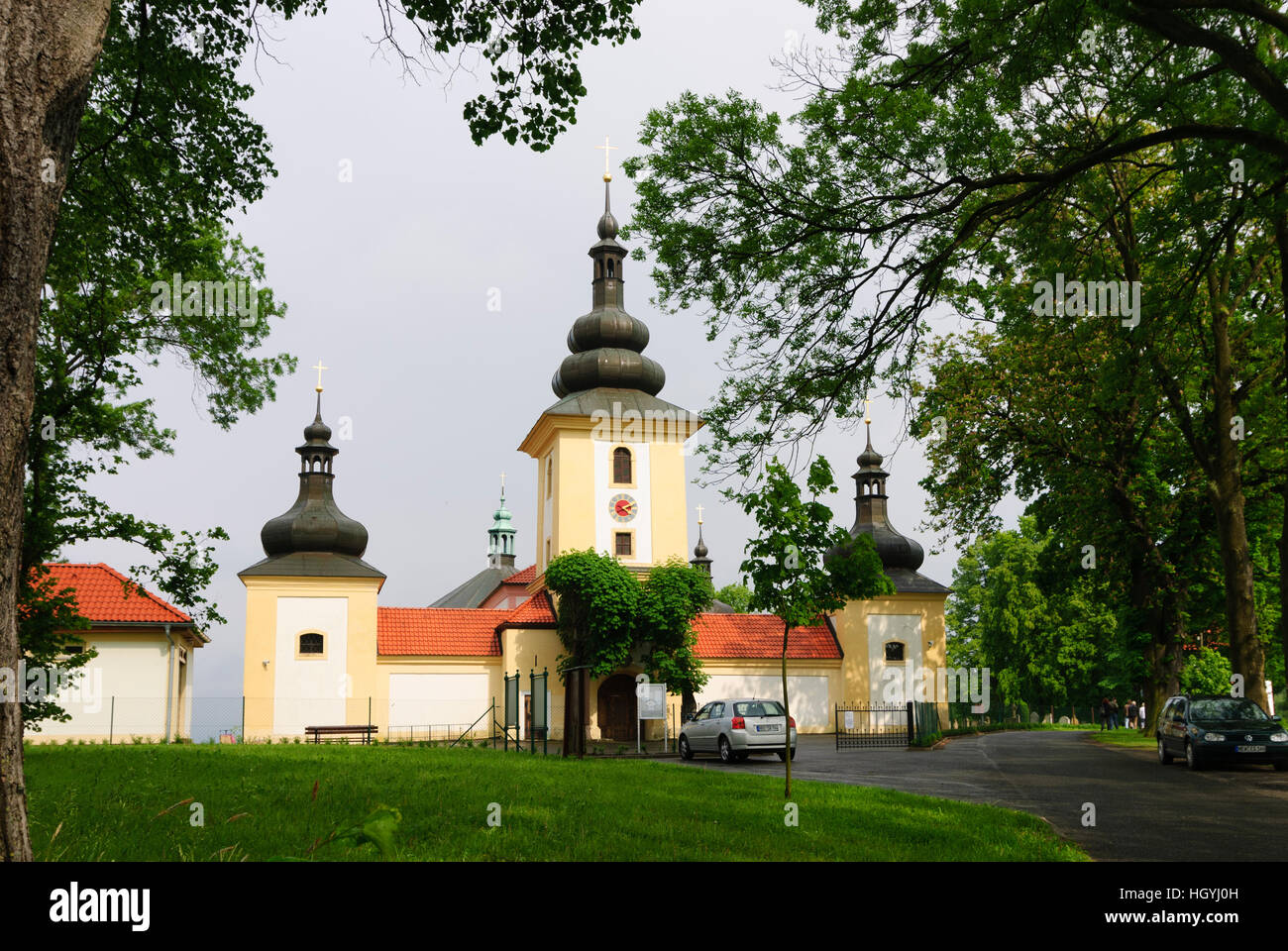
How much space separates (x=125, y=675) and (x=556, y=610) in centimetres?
1496

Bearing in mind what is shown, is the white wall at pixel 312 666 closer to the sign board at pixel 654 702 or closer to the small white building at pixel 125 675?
the small white building at pixel 125 675

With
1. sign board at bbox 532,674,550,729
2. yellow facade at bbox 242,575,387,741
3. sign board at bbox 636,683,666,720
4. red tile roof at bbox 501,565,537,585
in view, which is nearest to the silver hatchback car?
sign board at bbox 532,674,550,729

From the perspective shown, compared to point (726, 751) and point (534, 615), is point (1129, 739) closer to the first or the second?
point (726, 751)

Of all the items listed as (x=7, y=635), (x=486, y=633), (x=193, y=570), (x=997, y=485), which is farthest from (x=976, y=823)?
(x=486, y=633)

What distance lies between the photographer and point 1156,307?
48.2 feet

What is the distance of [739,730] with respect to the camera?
2523 cm

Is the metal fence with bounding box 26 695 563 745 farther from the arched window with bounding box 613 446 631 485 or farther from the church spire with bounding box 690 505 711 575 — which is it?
the church spire with bounding box 690 505 711 575

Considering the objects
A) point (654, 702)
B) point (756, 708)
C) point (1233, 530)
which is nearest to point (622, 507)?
point (654, 702)

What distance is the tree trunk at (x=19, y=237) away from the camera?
4363 mm

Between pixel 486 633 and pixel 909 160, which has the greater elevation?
pixel 909 160

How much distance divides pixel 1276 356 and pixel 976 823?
51.9 ft

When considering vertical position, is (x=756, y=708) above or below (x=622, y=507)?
below

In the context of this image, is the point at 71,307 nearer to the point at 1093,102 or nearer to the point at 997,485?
the point at 1093,102

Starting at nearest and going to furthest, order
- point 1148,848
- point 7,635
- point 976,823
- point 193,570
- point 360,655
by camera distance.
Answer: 1. point 7,635
2. point 1148,848
3. point 976,823
4. point 193,570
5. point 360,655
